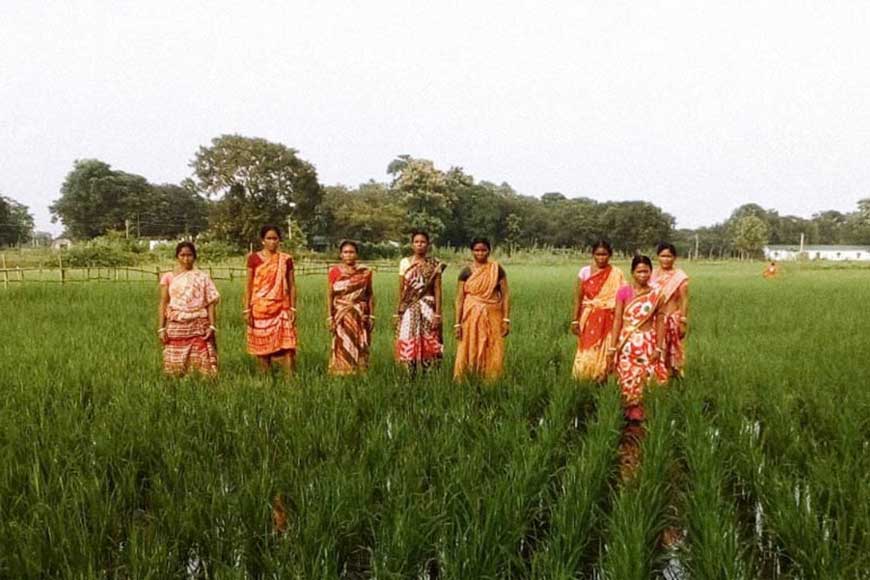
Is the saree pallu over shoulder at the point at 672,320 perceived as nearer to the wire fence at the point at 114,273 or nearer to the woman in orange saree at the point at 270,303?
the woman in orange saree at the point at 270,303

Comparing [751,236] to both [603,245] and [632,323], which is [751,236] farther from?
[632,323]

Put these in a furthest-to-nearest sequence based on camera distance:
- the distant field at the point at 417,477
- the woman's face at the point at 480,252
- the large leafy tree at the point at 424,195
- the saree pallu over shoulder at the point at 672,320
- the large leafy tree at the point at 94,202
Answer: the large leafy tree at the point at 94,202 → the large leafy tree at the point at 424,195 → the woman's face at the point at 480,252 → the saree pallu over shoulder at the point at 672,320 → the distant field at the point at 417,477

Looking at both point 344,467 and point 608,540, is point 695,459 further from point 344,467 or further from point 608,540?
point 344,467

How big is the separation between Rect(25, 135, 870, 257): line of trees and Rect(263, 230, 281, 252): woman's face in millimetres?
27427

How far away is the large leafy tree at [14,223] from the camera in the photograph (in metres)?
41.4

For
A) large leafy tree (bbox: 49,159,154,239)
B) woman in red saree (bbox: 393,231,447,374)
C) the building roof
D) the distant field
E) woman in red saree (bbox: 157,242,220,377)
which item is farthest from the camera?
the building roof

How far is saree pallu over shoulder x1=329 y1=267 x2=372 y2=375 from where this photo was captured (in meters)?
4.91

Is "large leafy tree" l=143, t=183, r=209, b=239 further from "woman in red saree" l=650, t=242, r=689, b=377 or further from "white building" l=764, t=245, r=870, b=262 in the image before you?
"white building" l=764, t=245, r=870, b=262

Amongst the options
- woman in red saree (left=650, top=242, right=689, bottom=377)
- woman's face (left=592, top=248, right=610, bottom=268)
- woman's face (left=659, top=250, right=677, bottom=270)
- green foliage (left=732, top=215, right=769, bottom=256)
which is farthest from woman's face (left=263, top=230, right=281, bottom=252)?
green foliage (left=732, top=215, right=769, bottom=256)

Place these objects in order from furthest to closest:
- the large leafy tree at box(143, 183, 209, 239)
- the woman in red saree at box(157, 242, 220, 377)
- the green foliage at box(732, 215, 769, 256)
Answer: the green foliage at box(732, 215, 769, 256), the large leafy tree at box(143, 183, 209, 239), the woman in red saree at box(157, 242, 220, 377)

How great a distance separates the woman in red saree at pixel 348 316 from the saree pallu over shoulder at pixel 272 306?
369 mm

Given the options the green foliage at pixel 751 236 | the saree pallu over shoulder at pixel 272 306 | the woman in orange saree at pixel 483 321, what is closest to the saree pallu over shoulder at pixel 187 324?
the saree pallu over shoulder at pixel 272 306

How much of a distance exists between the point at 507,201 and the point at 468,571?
4947 cm

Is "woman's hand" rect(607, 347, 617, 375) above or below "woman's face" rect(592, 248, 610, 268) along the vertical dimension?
below
